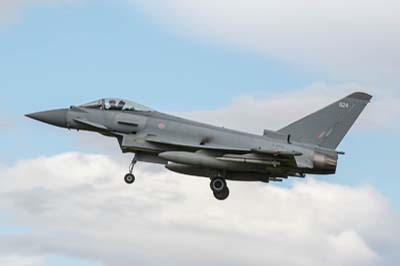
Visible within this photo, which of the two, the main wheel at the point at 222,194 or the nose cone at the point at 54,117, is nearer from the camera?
the main wheel at the point at 222,194

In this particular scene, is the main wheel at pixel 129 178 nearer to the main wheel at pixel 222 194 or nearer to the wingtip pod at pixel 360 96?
the main wheel at pixel 222 194

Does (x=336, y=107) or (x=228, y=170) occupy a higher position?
(x=336, y=107)

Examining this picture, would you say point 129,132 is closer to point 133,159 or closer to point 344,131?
point 133,159

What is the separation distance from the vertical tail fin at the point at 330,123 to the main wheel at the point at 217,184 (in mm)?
3446

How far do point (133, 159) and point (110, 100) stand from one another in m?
2.80

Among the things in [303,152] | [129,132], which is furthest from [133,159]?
[303,152]

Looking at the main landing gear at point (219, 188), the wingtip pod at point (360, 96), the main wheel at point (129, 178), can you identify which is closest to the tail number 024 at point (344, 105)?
the wingtip pod at point (360, 96)

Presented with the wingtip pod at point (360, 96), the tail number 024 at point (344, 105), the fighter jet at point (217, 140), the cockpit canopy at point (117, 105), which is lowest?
the fighter jet at point (217, 140)

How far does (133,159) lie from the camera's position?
3997 cm

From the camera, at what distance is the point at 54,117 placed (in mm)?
40375

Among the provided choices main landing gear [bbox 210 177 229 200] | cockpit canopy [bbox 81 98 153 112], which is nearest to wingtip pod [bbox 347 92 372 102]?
main landing gear [bbox 210 177 229 200]

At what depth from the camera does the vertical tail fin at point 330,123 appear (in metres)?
40.6

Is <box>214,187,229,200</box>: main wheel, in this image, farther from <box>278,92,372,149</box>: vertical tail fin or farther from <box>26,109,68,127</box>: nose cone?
<box>26,109,68,127</box>: nose cone

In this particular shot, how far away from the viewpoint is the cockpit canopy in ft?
132
